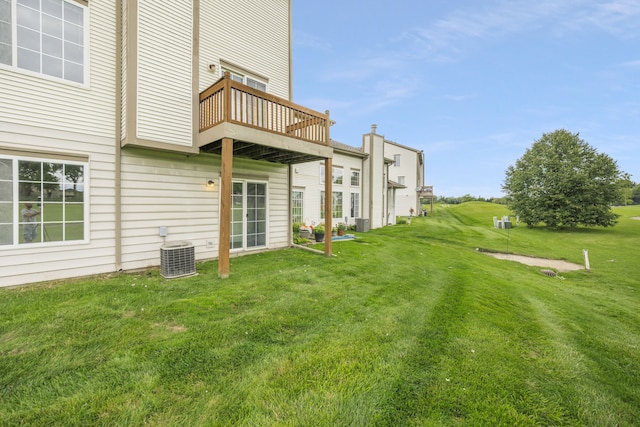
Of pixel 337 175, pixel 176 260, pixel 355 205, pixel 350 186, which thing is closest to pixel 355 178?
pixel 350 186

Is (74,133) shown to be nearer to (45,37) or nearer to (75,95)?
(75,95)

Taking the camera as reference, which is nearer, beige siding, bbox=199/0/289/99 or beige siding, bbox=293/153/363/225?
beige siding, bbox=199/0/289/99

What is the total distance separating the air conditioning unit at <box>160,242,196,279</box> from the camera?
17.5 feet

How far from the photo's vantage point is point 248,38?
7613 millimetres

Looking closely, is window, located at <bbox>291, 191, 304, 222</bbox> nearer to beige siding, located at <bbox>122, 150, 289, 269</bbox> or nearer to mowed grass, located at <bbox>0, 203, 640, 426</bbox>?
beige siding, located at <bbox>122, 150, 289, 269</bbox>

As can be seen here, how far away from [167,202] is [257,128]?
9.43 feet

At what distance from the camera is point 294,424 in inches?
74.1

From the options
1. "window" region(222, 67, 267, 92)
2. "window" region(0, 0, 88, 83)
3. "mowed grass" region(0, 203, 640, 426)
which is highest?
"window" region(222, 67, 267, 92)

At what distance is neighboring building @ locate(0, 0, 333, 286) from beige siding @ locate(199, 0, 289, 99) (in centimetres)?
5

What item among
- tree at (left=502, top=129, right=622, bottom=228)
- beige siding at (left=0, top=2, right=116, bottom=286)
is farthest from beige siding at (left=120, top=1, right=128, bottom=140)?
tree at (left=502, top=129, right=622, bottom=228)

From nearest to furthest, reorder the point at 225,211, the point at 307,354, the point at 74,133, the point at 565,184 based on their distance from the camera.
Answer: the point at 307,354 → the point at 74,133 → the point at 225,211 → the point at 565,184

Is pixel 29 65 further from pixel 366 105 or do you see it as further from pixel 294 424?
pixel 366 105

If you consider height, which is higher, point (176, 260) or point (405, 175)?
point (405, 175)

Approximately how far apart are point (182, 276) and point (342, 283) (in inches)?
136
